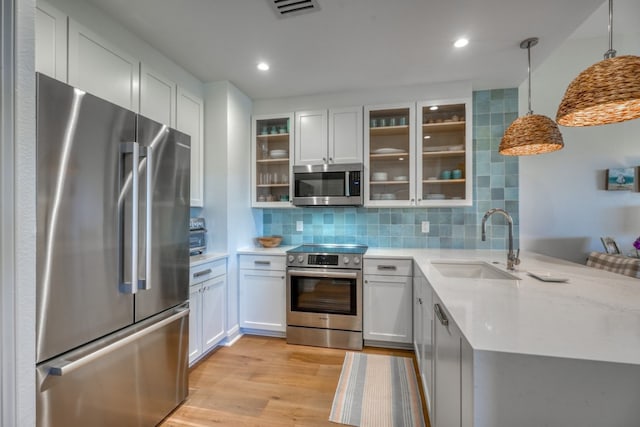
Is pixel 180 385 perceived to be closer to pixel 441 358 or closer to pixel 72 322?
pixel 72 322

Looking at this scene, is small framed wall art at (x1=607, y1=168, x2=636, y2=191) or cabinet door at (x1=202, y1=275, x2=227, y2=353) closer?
cabinet door at (x1=202, y1=275, x2=227, y2=353)

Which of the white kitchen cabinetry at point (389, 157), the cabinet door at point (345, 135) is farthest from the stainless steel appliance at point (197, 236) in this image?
the white kitchen cabinetry at point (389, 157)

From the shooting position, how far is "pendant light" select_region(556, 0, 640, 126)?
108 cm

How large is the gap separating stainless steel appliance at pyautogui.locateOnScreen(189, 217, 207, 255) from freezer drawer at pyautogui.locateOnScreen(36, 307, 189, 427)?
810mm

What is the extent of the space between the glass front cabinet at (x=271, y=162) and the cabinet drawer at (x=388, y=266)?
117 cm

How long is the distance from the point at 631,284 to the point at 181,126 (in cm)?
319

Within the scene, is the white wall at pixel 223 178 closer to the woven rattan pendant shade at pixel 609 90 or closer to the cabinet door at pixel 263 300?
the cabinet door at pixel 263 300

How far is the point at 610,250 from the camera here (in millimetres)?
2547

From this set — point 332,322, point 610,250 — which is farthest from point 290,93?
point 610,250

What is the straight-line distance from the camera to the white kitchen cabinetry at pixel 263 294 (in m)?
2.76

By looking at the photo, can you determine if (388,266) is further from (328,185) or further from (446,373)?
(446,373)

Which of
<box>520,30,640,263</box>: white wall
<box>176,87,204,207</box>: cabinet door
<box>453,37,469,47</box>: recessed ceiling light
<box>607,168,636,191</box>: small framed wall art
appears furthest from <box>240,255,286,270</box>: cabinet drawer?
<box>607,168,636,191</box>: small framed wall art

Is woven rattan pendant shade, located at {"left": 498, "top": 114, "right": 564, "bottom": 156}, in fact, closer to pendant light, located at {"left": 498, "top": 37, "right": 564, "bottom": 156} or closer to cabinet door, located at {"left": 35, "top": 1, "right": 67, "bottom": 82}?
Result: pendant light, located at {"left": 498, "top": 37, "right": 564, "bottom": 156}

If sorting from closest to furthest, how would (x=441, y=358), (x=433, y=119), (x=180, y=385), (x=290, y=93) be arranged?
(x=441, y=358)
(x=180, y=385)
(x=433, y=119)
(x=290, y=93)
